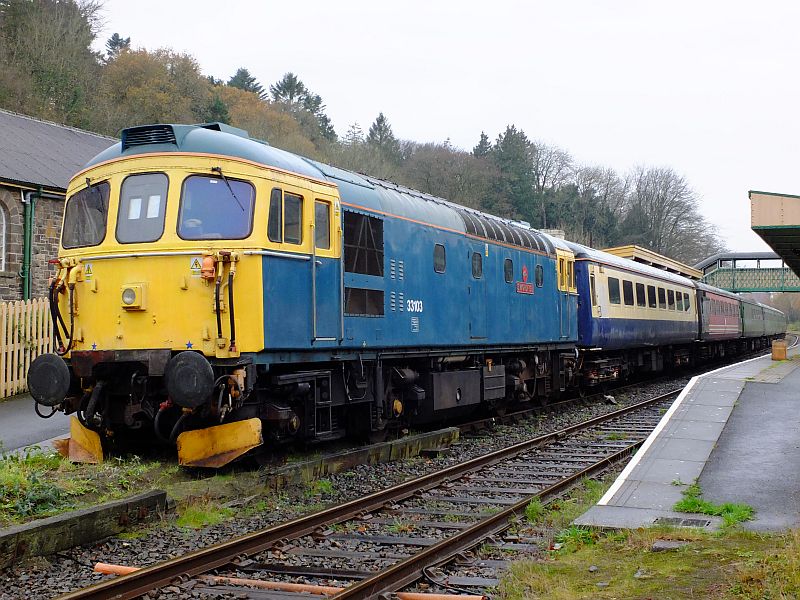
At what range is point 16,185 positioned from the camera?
19.5 metres

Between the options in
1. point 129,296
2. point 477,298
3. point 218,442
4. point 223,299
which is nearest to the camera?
→ point 223,299

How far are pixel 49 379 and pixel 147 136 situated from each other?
2995mm

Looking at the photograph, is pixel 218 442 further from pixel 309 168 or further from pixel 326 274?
pixel 309 168

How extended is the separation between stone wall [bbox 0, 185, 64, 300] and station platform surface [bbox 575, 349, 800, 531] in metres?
15.6

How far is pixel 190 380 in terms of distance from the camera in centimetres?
834

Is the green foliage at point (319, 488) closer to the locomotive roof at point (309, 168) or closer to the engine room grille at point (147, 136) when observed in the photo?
the locomotive roof at point (309, 168)

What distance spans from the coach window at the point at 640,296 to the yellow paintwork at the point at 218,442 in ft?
57.2

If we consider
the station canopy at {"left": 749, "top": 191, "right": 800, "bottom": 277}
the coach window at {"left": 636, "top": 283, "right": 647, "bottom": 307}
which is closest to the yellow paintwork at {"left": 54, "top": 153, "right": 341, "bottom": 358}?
the station canopy at {"left": 749, "top": 191, "right": 800, "bottom": 277}

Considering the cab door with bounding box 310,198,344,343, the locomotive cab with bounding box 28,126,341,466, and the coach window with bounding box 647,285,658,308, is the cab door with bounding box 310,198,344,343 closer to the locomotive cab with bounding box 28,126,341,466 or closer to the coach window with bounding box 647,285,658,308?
the locomotive cab with bounding box 28,126,341,466

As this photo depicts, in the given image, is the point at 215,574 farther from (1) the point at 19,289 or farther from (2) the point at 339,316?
(1) the point at 19,289

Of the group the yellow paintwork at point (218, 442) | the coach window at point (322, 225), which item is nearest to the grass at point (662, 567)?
the yellow paintwork at point (218, 442)

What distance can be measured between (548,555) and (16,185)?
17246 mm

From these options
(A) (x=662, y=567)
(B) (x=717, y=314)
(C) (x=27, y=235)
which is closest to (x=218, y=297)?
(A) (x=662, y=567)

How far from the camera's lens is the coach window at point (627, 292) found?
74.4 feet
